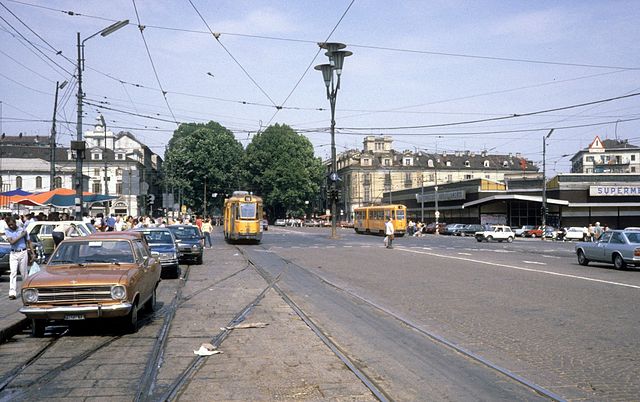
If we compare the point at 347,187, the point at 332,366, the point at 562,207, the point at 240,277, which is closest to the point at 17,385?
the point at 332,366

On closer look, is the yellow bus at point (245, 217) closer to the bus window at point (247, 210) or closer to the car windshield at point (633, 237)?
the bus window at point (247, 210)

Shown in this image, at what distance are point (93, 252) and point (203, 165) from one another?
256 feet

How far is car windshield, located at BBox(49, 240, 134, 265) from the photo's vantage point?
11.1 meters

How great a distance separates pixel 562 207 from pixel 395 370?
70.0 meters

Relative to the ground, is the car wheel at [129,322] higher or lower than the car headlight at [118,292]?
lower

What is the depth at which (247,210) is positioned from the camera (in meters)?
43.2

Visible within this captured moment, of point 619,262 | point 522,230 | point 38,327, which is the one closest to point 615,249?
point 619,262

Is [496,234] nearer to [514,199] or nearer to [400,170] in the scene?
[514,199]

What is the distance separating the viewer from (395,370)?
7.68 meters

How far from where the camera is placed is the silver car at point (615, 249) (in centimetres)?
2273

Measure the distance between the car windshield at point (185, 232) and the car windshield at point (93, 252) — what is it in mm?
14108

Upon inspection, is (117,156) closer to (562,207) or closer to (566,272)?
(562,207)

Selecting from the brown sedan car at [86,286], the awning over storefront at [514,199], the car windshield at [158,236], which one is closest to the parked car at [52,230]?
the car windshield at [158,236]

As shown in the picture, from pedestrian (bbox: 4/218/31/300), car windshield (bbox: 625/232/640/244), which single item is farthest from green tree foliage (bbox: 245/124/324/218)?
pedestrian (bbox: 4/218/31/300)
